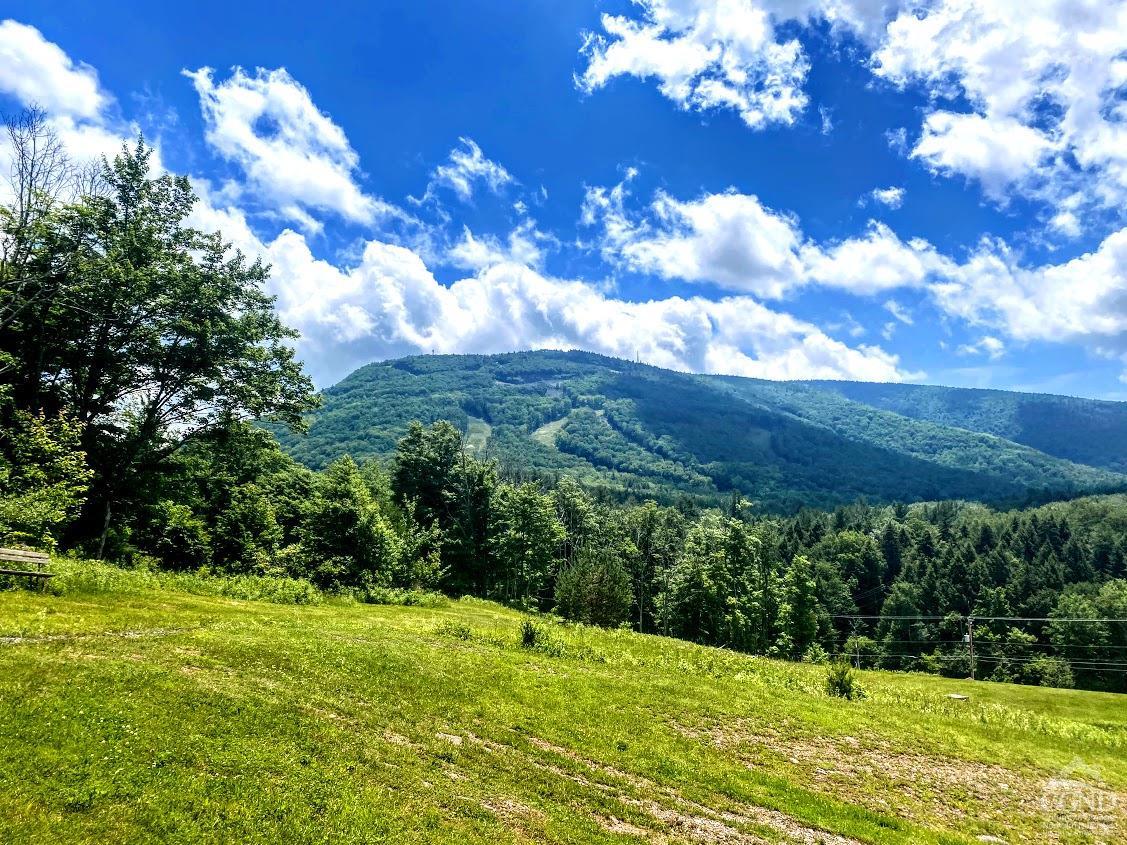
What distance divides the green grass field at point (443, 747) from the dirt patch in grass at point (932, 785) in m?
0.08

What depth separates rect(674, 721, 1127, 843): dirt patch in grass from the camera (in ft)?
44.2

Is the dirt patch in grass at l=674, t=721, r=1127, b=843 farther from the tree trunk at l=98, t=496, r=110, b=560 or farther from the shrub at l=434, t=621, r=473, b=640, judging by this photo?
the tree trunk at l=98, t=496, r=110, b=560

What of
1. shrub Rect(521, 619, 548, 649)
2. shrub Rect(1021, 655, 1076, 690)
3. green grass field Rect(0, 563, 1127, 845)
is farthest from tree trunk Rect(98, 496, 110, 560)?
shrub Rect(1021, 655, 1076, 690)

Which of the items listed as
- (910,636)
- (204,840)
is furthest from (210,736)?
(910,636)

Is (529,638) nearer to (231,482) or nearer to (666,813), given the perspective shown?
(666,813)

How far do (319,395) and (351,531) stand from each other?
10.8m

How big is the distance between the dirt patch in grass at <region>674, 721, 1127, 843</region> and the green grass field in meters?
0.08

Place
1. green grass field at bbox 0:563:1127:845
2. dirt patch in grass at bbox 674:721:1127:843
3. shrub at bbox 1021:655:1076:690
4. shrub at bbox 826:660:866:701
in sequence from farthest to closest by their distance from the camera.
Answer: shrub at bbox 1021:655:1076:690, shrub at bbox 826:660:866:701, dirt patch in grass at bbox 674:721:1127:843, green grass field at bbox 0:563:1127:845

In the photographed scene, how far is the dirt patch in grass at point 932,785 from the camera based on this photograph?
1347cm

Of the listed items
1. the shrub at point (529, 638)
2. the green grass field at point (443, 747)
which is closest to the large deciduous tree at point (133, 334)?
the green grass field at point (443, 747)

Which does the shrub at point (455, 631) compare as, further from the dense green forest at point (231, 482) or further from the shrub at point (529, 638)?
the dense green forest at point (231, 482)

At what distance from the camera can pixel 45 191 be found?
93.8 ft

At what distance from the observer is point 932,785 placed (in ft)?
49.9

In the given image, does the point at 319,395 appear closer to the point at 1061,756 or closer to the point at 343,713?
the point at 343,713
